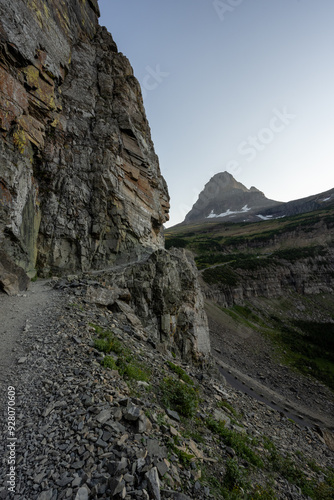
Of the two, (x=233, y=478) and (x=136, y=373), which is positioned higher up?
(x=136, y=373)

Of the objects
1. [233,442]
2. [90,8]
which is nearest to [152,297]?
[233,442]

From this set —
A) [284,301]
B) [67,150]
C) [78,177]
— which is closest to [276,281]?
[284,301]

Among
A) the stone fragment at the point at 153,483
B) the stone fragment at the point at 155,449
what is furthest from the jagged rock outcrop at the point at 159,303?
the stone fragment at the point at 153,483

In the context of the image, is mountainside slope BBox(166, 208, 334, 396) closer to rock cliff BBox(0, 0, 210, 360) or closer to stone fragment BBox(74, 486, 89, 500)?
rock cliff BBox(0, 0, 210, 360)

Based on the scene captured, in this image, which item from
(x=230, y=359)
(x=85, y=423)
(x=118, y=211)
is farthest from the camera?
(x=230, y=359)

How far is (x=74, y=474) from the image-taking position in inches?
175

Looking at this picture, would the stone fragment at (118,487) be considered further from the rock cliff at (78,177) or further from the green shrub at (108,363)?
the rock cliff at (78,177)

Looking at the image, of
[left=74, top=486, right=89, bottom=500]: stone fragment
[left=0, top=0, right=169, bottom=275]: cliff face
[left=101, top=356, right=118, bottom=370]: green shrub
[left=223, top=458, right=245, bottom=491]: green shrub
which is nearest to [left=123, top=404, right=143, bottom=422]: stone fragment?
[left=74, top=486, right=89, bottom=500]: stone fragment

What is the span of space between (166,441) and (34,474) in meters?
3.34

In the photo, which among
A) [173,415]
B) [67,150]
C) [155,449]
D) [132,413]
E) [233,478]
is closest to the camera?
[155,449]

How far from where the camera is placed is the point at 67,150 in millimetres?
25297

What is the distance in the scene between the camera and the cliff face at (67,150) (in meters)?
18.8

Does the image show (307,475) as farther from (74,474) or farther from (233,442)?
(74,474)

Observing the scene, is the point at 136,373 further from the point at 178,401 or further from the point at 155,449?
the point at 155,449
